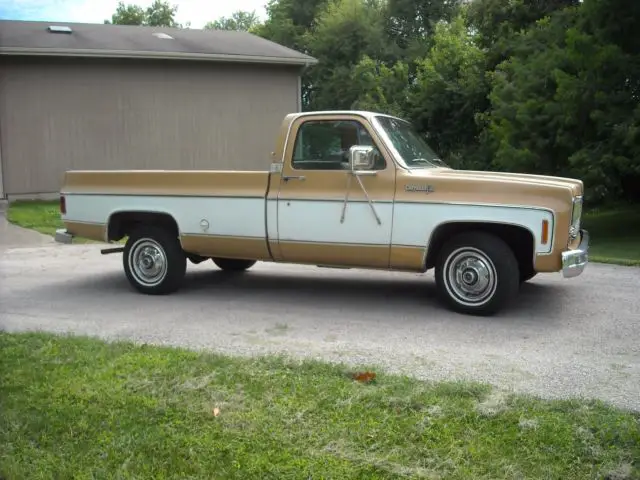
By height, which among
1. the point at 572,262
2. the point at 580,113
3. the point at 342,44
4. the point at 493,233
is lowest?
the point at 572,262

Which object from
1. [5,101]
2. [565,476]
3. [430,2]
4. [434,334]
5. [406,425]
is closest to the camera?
[565,476]

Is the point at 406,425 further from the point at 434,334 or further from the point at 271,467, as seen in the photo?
the point at 434,334

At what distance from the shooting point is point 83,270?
994 centimetres

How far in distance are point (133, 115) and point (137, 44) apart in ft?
6.32

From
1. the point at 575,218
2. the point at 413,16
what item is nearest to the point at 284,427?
the point at 575,218

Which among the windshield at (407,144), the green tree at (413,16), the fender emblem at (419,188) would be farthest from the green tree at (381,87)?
the fender emblem at (419,188)

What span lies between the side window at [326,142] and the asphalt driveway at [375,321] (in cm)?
146

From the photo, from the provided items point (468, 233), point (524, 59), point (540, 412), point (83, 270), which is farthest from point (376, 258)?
point (524, 59)

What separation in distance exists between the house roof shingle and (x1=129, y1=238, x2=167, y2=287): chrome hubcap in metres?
10.8

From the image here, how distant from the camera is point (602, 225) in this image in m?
14.9

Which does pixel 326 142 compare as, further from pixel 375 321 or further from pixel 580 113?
pixel 580 113

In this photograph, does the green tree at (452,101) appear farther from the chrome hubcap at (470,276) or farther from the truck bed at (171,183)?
the chrome hubcap at (470,276)

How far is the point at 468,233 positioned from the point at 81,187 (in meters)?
4.51

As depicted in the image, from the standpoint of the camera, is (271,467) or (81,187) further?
(81,187)
